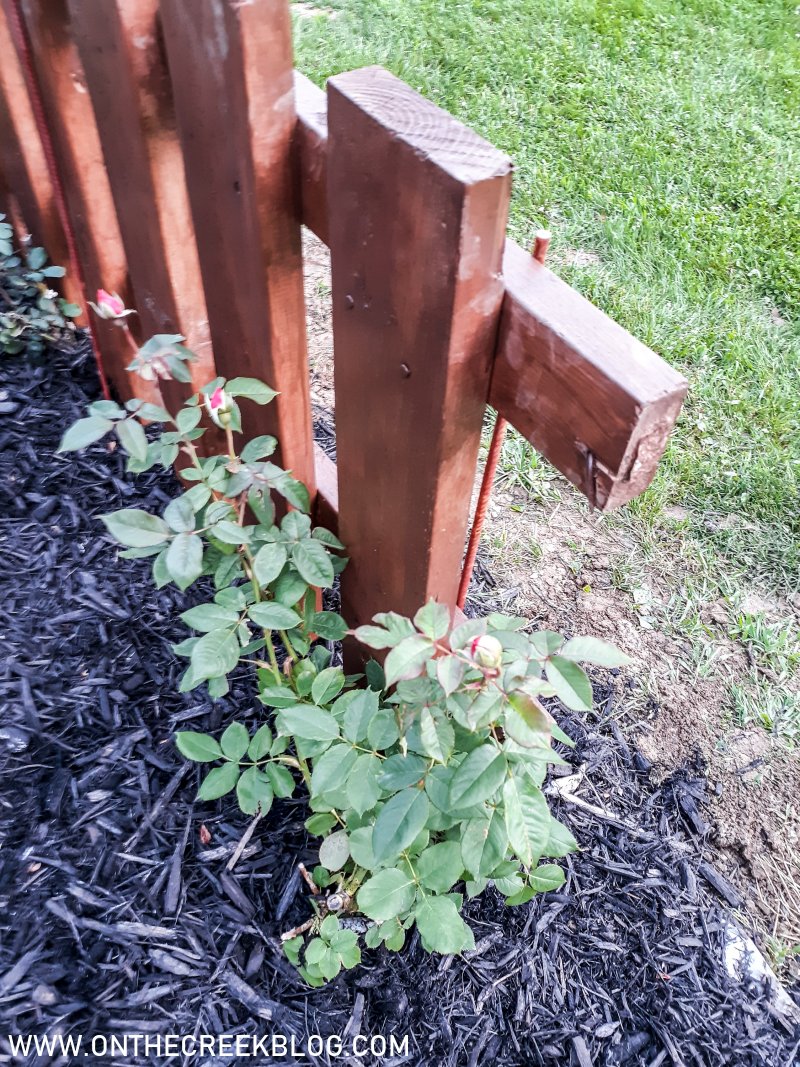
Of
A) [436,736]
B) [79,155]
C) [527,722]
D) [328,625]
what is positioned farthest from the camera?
[79,155]

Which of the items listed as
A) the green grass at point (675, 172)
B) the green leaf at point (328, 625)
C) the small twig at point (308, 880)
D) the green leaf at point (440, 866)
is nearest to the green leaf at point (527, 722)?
the green leaf at point (440, 866)

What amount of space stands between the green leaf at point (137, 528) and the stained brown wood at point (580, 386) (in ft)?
1.81

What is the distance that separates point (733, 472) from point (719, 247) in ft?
4.25

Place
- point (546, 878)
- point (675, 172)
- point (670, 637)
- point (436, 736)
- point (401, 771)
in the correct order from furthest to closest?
1. point (675, 172)
2. point (670, 637)
3. point (546, 878)
4. point (401, 771)
5. point (436, 736)

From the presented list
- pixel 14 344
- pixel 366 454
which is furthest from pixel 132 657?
pixel 14 344

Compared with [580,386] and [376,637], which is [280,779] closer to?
Result: [376,637]

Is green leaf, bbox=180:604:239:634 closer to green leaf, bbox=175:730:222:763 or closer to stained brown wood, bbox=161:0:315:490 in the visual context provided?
green leaf, bbox=175:730:222:763

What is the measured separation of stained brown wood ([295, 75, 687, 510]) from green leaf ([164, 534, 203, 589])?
50 centimetres

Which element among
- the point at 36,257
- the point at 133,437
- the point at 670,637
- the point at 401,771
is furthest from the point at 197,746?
the point at 36,257

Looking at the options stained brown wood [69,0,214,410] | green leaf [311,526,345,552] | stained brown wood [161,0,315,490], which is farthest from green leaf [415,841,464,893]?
stained brown wood [69,0,214,410]

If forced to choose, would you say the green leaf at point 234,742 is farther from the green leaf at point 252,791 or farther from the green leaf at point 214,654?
the green leaf at point 214,654

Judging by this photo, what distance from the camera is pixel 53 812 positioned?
1.61 meters

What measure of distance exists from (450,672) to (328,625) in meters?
0.56

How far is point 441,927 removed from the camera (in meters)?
1.17
